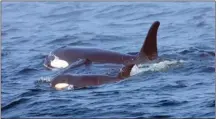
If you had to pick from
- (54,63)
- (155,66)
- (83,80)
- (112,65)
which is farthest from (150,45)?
(54,63)

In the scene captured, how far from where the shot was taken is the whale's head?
16.3 metres

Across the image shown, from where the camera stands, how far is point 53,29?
2438 centimetres

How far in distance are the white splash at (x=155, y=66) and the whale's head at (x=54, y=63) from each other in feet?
8.12

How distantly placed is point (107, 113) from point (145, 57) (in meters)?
4.68

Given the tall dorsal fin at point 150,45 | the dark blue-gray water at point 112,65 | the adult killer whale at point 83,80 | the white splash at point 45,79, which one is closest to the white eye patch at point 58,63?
the dark blue-gray water at point 112,65

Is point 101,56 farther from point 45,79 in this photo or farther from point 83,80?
point 83,80

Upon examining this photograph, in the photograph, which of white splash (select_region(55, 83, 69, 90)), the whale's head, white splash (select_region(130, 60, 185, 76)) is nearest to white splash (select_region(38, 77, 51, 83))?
white splash (select_region(55, 83, 69, 90))

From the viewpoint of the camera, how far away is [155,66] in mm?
14875

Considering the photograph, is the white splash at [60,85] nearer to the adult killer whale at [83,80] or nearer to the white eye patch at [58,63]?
the adult killer whale at [83,80]

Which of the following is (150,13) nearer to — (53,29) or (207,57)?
(53,29)

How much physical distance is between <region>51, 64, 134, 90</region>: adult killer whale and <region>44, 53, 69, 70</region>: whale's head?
2.49 metres

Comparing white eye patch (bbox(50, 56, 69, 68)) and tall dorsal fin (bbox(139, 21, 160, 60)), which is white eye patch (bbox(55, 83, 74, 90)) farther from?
tall dorsal fin (bbox(139, 21, 160, 60))

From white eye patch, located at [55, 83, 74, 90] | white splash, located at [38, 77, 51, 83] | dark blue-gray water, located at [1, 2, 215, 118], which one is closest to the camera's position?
dark blue-gray water, located at [1, 2, 215, 118]

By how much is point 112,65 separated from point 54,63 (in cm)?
212
